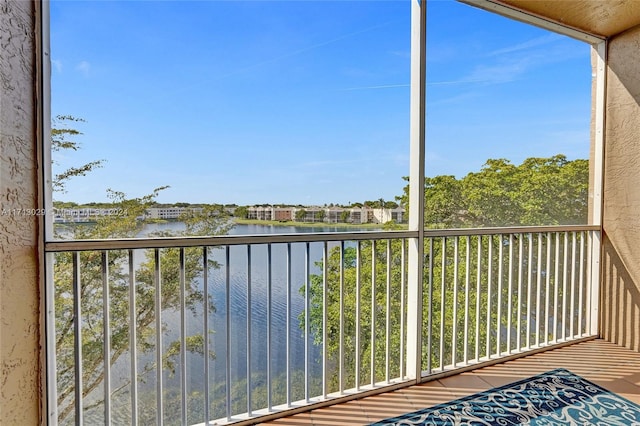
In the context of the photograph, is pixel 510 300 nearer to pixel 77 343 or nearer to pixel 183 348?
pixel 183 348

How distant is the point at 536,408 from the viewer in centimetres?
193

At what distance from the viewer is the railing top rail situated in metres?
1.48

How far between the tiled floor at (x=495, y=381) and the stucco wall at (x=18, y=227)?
3.74ft

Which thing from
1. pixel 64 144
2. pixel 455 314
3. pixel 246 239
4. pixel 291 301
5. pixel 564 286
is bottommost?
pixel 455 314

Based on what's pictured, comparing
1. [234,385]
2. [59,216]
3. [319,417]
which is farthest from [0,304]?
[319,417]

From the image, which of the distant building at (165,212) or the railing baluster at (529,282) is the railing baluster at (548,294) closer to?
the railing baluster at (529,282)

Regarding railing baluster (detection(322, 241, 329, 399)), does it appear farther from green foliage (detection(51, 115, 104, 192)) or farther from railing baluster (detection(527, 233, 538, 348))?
railing baluster (detection(527, 233, 538, 348))

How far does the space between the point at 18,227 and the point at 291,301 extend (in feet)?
4.33

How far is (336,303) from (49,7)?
229 centimetres

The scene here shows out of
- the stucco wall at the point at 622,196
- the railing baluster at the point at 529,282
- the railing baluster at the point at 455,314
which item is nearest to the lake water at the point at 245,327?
the railing baluster at the point at 455,314

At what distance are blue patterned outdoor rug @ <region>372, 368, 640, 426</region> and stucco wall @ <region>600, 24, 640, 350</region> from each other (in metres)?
1.02

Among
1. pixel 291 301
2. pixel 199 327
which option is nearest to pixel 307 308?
pixel 291 301

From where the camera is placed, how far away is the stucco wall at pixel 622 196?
2715 millimetres

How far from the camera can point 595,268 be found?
299 centimetres
